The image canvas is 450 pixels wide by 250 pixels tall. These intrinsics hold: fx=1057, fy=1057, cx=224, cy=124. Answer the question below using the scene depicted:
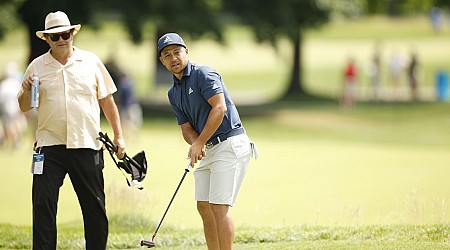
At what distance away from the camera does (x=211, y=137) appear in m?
7.53

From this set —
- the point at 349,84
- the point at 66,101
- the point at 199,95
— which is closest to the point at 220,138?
the point at 199,95

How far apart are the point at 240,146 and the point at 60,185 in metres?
1.33

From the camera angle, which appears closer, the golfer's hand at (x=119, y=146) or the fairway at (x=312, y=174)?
the golfer's hand at (x=119, y=146)

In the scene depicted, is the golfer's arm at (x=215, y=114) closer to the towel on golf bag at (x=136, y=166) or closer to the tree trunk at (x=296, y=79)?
the towel on golf bag at (x=136, y=166)

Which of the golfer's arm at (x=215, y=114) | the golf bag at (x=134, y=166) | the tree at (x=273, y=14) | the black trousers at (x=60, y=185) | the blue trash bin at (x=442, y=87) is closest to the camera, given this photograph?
the golfer's arm at (x=215, y=114)

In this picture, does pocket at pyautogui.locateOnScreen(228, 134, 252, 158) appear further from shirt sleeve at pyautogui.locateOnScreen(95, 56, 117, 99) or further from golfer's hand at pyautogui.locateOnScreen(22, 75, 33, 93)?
golfer's hand at pyautogui.locateOnScreen(22, 75, 33, 93)

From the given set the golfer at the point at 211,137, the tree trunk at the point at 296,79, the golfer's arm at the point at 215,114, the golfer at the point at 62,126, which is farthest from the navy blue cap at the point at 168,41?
the tree trunk at the point at 296,79

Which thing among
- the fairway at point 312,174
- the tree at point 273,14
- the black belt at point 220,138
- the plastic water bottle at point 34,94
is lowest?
the fairway at point 312,174

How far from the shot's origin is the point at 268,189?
15.1 meters

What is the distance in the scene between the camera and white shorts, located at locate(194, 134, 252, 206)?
7406 mm

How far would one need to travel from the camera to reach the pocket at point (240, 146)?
7.51 metres

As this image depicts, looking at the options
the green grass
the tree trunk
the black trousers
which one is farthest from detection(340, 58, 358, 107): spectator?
the black trousers

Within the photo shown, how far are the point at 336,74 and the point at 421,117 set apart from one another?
23.7 metres

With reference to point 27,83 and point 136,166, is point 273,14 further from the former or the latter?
point 27,83
